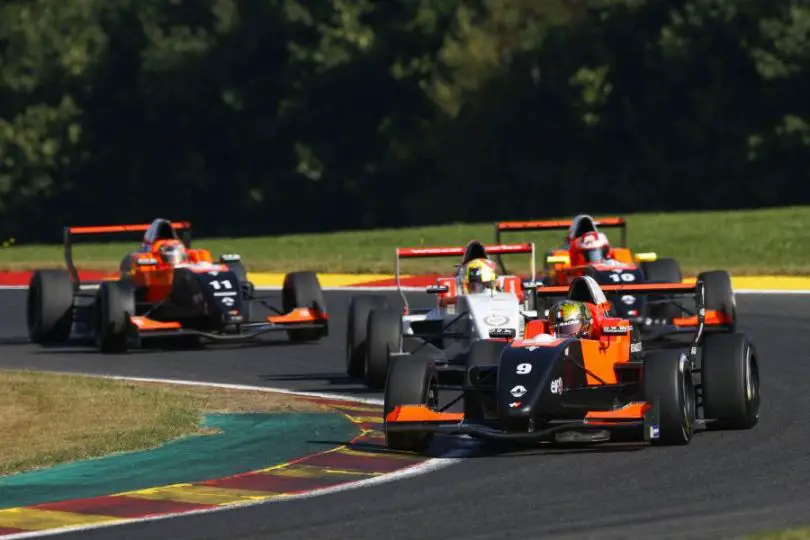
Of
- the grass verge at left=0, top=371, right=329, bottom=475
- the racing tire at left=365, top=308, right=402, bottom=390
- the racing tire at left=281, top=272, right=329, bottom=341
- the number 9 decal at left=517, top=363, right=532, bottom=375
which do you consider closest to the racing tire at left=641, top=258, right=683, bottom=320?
the racing tire at left=281, top=272, right=329, bottom=341

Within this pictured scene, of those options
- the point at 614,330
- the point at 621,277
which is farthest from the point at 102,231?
the point at 614,330

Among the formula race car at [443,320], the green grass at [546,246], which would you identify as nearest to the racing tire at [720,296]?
the formula race car at [443,320]

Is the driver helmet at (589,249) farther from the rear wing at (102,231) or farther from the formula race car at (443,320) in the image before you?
the rear wing at (102,231)

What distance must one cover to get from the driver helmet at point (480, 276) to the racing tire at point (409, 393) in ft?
15.1

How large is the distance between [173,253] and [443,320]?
5.92 m

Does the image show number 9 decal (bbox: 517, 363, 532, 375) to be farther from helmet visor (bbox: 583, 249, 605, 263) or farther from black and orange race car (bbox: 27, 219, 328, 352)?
black and orange race car (bbox: 27, 219, 328, 352)

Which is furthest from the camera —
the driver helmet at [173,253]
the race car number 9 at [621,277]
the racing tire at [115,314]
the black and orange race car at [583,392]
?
the driver helmet at [173,253]

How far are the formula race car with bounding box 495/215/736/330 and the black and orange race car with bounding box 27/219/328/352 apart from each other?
2.83 meters

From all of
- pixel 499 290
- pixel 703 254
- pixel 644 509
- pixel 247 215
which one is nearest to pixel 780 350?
pixel 499 290

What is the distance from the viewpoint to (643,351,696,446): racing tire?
1481 centimetres

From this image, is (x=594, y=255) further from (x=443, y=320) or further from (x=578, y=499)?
(x=578, y=499)

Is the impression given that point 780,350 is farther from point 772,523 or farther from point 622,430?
point 772,523

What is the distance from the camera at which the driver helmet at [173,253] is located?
25453 mm

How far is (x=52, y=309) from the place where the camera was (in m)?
26.2
